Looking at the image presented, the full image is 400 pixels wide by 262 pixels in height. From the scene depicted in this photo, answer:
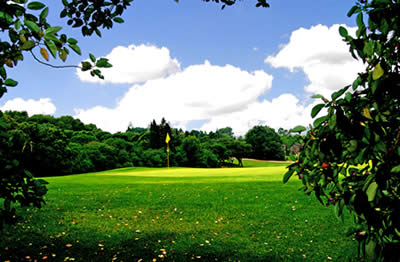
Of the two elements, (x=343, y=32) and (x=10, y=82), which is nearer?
(x=343, y=32)

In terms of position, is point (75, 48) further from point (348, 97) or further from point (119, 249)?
point (119, 249)

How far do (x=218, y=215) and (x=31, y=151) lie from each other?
591 centimetres

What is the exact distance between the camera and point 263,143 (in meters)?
77.9

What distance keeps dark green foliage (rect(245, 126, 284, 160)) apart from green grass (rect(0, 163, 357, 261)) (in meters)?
68.1

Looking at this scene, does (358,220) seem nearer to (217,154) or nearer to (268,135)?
(217,154)

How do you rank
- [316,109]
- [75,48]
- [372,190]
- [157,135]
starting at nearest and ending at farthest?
[372,190] → [316,109] → [75,48] → [157,135]

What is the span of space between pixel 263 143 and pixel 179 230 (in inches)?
2906

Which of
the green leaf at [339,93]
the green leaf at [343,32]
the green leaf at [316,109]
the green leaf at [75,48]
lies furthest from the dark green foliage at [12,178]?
the green leaf at [343,32]

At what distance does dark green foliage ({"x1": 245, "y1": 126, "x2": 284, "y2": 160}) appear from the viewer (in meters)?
75.8

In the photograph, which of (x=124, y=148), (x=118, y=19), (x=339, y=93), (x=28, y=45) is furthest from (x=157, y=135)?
(x=339, y=93)

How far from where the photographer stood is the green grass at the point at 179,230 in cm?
506

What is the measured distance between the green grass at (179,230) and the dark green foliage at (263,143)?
6807cm

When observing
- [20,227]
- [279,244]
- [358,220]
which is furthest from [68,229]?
[358,220]

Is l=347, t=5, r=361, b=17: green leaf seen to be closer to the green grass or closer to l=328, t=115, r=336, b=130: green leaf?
l=328, t=115, r=336, b=130: green leaf
